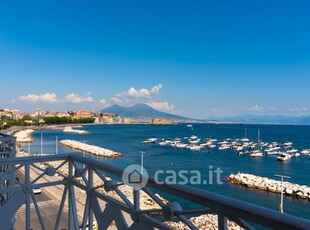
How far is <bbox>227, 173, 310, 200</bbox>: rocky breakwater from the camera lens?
1646cm

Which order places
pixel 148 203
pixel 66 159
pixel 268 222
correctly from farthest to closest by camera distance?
pixel 148 203 < pixel 66 159 < pixel 268 222

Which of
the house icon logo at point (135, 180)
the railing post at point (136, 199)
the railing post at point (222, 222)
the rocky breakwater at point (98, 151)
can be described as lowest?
the rocky breakwater at point (98, 151)

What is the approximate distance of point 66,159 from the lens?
224cm

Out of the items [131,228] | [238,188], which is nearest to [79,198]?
[131,228]

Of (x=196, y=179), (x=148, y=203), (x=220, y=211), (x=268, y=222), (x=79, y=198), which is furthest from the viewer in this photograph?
(x=196, y=179)

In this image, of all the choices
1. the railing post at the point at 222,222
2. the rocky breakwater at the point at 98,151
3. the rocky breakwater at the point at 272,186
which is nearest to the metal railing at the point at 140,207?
the railing post at the point at 222,222

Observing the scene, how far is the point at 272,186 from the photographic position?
58.6ft

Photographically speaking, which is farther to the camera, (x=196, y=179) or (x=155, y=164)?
A: (x=155, y=164)

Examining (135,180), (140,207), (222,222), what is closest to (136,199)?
(135,180)

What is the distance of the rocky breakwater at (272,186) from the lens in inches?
648

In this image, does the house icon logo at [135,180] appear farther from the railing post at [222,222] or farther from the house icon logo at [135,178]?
the railing post at [222,222]

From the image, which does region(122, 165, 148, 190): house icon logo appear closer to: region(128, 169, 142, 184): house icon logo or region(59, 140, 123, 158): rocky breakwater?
region(128, 169, 142, 184): house icon logo

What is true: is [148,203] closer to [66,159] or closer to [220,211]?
[66,159]

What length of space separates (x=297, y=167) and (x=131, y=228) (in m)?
30.2
